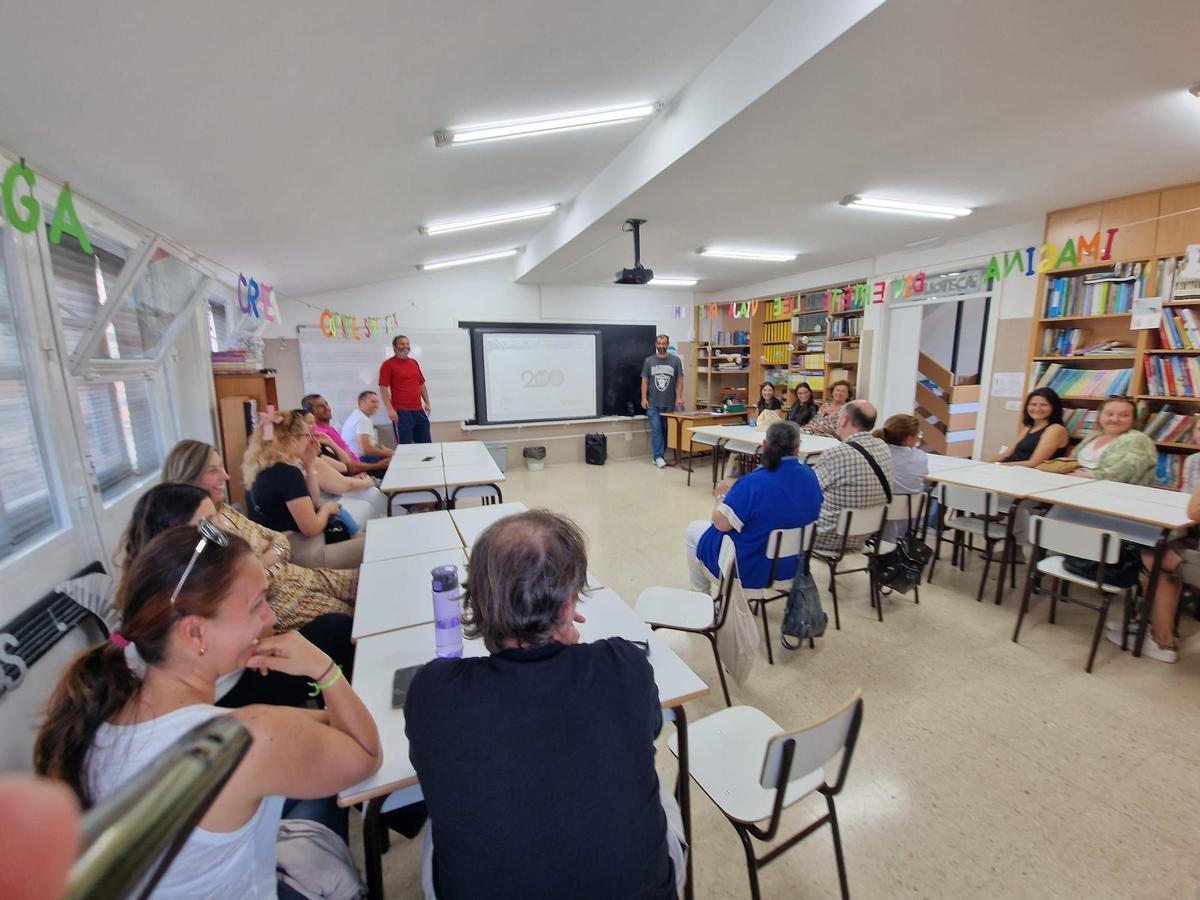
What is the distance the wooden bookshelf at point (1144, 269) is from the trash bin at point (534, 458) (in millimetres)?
5465

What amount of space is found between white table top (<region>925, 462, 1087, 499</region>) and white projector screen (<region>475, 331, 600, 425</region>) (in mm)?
4983

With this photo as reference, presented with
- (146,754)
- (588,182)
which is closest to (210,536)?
(146,754)

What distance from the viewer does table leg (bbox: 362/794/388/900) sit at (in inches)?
48.5

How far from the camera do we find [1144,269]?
3777 mm

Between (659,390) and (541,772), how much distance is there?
270 inches

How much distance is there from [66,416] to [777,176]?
378cm

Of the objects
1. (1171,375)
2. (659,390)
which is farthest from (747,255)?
(1171,375)

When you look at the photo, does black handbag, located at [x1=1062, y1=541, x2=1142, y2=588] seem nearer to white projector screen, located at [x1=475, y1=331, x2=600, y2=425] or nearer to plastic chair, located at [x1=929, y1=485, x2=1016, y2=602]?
plastic chair, located at [x1=929, y1=485, x2=1016, y2=602]

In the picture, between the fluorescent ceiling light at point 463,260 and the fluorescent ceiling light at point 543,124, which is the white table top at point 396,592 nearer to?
the fluorescent ceiling light at point 543,124

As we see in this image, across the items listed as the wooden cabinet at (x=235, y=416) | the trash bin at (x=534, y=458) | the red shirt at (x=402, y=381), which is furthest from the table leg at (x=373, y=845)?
the trash bin at (x=534, y=458)

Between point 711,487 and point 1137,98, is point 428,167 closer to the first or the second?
point 1137,98

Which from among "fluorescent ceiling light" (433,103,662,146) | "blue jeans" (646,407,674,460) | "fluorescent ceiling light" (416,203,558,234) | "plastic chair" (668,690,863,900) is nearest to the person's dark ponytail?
"plastic chair" (668,690,863,900)

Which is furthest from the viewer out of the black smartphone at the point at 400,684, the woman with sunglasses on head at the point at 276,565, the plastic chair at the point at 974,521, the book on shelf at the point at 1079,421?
the book on shelf at the point at 1079,421

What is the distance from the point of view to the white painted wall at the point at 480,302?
6.40m
